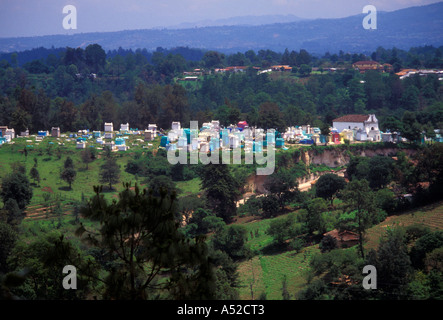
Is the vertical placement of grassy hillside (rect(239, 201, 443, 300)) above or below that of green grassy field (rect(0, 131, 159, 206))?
below

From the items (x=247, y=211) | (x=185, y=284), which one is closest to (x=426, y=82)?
(x=247, y=211)

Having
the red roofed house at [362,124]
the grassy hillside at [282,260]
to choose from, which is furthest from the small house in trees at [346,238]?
the red roofed house at [362,124]

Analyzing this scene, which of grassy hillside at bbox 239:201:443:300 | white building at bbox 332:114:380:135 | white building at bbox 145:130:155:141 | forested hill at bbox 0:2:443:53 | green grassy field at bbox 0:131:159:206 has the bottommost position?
grassy hillside at bbox 239:201:443:300

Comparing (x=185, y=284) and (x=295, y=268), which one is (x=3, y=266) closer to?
(x=295, y=268)

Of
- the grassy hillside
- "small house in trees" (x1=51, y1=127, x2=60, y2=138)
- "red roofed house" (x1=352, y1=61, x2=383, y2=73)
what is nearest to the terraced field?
the grassy hillside

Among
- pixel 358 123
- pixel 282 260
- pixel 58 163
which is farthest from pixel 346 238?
pixel 358 123

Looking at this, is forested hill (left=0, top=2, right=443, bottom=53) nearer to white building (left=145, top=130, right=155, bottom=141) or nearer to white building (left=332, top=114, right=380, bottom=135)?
white building (left=145, top=130, right=155, bottom=141)
